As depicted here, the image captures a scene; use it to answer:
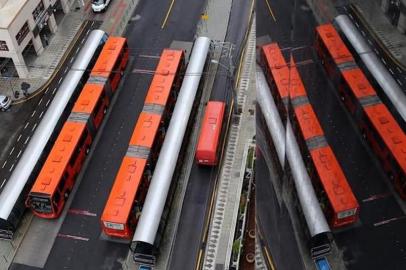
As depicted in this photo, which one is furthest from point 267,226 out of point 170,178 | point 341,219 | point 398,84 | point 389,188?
point 170,178

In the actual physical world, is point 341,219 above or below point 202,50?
below

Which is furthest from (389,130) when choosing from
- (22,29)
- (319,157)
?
(22,29)

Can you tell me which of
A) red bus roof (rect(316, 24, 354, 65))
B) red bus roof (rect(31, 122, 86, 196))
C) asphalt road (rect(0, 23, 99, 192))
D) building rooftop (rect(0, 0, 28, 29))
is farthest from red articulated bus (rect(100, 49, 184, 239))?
red bus roof (rect(316, 24, 354, 65))

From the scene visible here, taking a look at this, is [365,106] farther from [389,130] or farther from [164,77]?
[164,77]

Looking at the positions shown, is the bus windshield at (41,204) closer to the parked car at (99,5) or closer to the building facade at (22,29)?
Answer: the building facade at (22,29)

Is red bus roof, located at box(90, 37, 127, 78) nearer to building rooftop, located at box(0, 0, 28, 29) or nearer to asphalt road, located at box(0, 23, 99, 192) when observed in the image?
asphalt road, located at box(0, 23, 99, 192)

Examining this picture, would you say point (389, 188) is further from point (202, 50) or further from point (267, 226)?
point (202, 50)
